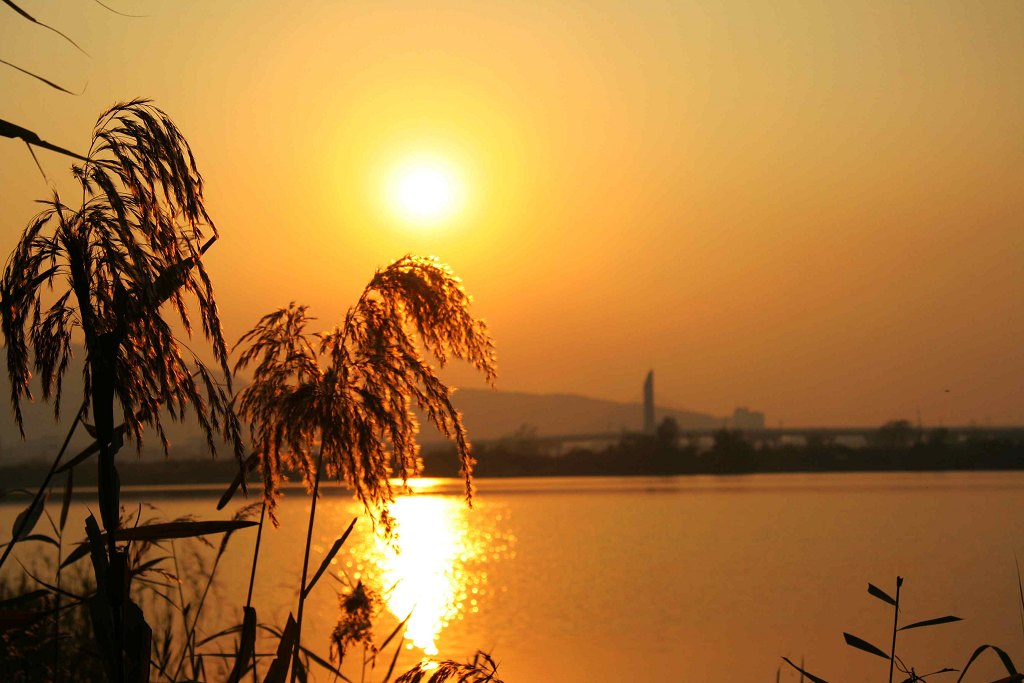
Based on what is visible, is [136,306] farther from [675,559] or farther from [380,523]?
[675,559]

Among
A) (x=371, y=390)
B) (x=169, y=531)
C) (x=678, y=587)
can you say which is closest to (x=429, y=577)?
(x=678, y=587)

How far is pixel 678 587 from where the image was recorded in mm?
23281

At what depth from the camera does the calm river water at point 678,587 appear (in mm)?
14531

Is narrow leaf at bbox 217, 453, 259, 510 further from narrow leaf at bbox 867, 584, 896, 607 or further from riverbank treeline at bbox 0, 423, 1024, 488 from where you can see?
riverbank treeline at bbox 0, 423, 1024, 488

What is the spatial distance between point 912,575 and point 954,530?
12.2 m

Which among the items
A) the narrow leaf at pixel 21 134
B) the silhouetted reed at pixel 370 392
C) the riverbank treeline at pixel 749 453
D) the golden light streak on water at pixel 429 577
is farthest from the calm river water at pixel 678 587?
the riverbank treeline at pixel 749 453

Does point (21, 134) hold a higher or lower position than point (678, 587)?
→ higher

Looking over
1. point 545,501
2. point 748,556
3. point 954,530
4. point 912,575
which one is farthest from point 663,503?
point 912,575

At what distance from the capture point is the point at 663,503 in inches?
2234

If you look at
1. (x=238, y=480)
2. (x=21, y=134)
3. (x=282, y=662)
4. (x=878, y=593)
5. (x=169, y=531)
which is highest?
(x=21, y=134)

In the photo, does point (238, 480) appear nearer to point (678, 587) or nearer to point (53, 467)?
point (53, 467)

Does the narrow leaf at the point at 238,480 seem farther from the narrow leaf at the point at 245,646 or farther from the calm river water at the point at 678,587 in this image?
the calm river water at the point at 678,587

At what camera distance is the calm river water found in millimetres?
14531

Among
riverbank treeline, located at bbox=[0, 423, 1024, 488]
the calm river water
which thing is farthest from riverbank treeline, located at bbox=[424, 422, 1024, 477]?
the calm river water
